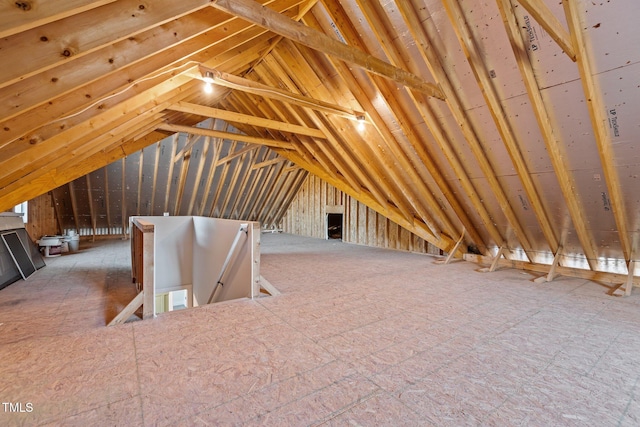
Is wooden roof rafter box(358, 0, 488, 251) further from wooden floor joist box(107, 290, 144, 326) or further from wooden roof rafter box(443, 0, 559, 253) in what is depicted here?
wooden floor joist box(107, 290, 144, 326)

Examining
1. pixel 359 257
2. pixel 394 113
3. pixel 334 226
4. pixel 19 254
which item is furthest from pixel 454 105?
pixel 334 226

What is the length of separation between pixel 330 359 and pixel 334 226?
338 inches

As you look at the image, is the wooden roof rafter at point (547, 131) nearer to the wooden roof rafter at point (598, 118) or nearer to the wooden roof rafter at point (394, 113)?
the wooden roof rafter at point (598, 118)

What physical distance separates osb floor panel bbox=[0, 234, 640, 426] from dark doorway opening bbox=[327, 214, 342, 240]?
656cm

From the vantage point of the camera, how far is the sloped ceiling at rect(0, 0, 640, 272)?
1.86 m

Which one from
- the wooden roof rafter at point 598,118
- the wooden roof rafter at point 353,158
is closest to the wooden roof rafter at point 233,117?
the wooden roof rafter at point 353,158

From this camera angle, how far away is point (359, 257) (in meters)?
6.41

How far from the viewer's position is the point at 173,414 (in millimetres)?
1522

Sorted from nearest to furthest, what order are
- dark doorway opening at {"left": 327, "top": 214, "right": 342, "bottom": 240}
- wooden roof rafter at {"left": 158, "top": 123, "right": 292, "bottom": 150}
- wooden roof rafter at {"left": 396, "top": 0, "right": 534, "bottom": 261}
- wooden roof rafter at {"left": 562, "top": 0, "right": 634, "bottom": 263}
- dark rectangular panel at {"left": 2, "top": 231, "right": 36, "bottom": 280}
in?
wooden roof rafter at {"left": 562, "top": 0, "right": 634, "bottom": 263} < wooden roof rafter at {"left": 396, "top": 0, "right": 534, "bottom": 261} < dark rectangular panel at {"left": 2, "top": 231, "right": 36, "bottom": 280} < wooden roof rafter at {"left": 158, "top": 123, "right": 292, "bottom": 150} < dark doorway opening at {"left": 327, "top": 214, "right": 342, "bottom": 240}

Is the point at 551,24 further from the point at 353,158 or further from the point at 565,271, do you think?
the point at 565,271

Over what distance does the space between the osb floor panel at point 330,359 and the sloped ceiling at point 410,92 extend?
140 cm

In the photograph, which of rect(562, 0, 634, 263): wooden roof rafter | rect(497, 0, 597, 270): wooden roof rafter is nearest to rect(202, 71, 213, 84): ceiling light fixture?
rect(497, 0, 597, 270): wooden roof rafter

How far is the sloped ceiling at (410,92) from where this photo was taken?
1857mm

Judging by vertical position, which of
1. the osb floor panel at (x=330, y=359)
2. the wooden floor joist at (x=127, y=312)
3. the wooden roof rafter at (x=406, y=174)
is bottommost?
the osb floor panel at (x=330, y=359)
